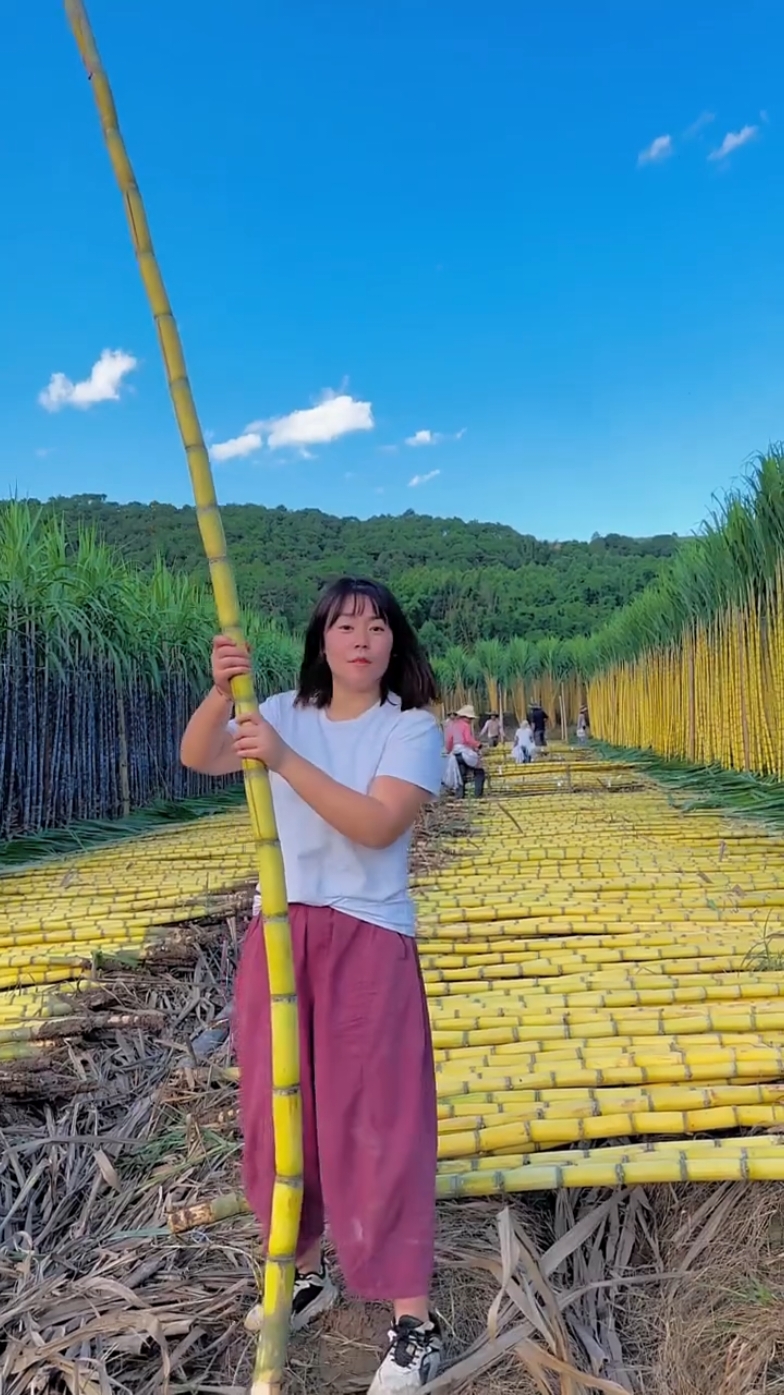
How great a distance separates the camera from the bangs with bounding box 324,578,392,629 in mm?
1382

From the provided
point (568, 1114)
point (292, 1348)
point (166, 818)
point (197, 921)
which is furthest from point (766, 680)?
point (292, 1348)

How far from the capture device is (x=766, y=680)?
7.45m

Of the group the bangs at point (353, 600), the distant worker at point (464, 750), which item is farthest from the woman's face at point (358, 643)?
the distant worker at point (464, 750)

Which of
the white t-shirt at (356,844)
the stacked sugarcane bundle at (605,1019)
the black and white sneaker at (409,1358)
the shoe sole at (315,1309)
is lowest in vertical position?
the shoe sole at (315,1309)

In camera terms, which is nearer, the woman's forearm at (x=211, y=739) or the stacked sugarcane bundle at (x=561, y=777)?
the woman's forearm at (x=211, y=739)

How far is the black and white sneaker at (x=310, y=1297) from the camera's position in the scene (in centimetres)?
138

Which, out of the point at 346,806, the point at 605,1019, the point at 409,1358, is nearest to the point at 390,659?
the point at 346,806

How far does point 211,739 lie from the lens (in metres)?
1.37

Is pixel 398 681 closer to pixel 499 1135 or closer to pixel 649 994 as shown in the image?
pixel 499 1135

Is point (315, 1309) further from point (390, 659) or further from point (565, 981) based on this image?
point (565, 981)

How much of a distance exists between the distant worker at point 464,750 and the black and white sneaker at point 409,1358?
716 cm

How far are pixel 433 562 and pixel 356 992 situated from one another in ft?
141

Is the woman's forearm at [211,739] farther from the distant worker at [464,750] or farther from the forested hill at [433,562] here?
the forested hill at [433,562]

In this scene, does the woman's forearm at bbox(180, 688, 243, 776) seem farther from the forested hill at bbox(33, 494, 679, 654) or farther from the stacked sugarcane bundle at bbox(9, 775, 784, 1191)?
the forested hill at bbox(33, 494, 679, 654)
